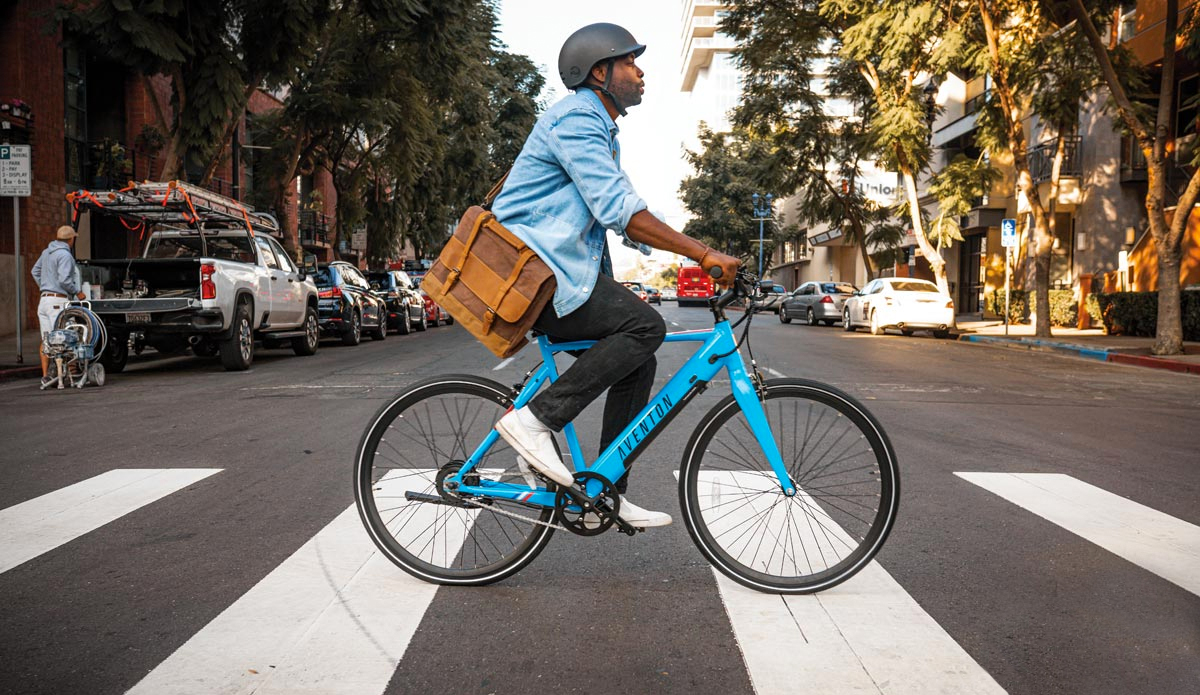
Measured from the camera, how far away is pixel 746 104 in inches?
1205

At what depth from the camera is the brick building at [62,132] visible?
20172 mm

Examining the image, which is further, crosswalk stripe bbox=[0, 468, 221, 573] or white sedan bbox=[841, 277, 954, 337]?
white sedan bbox=[841, 277, 954, 337]

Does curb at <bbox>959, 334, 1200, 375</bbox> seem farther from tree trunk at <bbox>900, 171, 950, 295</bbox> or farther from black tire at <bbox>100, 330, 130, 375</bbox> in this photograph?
black tire at <bbox>100, 330, 130, 375</bbox>

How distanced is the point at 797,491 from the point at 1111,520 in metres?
2.05

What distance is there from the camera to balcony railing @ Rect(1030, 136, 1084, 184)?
28281 millimetres

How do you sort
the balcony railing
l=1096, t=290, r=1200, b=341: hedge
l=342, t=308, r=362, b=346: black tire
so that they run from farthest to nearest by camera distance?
the balcony railing, l=1096, t=290, r=1200, b=341: hedge, l=342, t=308, r=362, b=346: black tire

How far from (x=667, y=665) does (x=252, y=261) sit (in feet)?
43.2

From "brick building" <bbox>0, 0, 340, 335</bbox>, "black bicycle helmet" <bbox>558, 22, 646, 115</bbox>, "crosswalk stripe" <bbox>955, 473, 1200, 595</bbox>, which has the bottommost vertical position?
"crosswalk stripe" <bbox>955, 473, 1200, 595</bbox>

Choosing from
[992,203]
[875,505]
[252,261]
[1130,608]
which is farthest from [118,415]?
[992,203]

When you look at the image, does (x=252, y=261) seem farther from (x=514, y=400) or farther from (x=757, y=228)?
(x=757, y=228)

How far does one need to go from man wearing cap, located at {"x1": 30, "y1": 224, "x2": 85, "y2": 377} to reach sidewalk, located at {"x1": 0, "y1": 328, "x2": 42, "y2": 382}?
4.74 ft

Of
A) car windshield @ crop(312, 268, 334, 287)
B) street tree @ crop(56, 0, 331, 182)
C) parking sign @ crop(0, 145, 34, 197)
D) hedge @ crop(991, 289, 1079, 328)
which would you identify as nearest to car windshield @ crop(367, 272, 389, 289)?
car windshield @ crop(312, 268, 334, 287)

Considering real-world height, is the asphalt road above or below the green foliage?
below

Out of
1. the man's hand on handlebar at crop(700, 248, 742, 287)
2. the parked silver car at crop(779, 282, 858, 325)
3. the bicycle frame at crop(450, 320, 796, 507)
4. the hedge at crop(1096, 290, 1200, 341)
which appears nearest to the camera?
the man's hand on handlebar at crop(700, 248, 742, 287)
